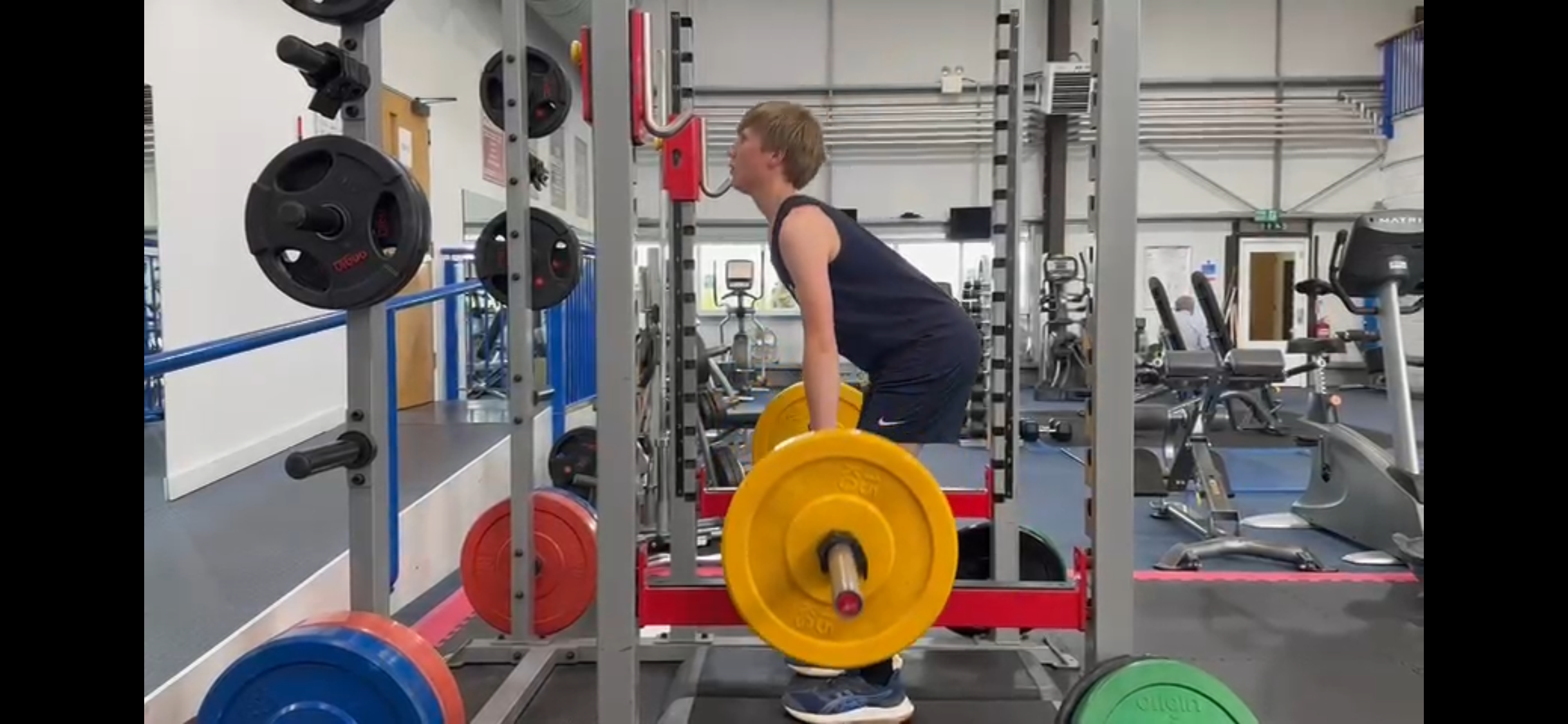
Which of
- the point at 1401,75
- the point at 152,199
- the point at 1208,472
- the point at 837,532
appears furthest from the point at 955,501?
the point at 1401,75

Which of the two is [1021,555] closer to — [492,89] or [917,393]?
[917,393]

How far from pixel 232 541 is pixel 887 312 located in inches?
81.2

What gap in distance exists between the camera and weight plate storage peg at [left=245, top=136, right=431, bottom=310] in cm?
158

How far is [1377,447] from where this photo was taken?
147 inches

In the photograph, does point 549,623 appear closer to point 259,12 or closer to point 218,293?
point 218,293

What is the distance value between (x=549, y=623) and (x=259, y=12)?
120 inches

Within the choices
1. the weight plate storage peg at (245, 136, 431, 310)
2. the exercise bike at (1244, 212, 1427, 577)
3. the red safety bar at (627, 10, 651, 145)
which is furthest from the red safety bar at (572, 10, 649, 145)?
the exercise bike at (1244, 212, 1427, 577)

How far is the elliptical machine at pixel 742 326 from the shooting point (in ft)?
27.1

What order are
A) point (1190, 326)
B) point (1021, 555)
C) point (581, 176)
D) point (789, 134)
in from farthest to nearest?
point (581, 176) < point (1190, 326) < point (1021, 555) < point (789, 134)

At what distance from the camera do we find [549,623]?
251 centimetres

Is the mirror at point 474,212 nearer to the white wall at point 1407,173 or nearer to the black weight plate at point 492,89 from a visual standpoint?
the black weight plate at point 492,89

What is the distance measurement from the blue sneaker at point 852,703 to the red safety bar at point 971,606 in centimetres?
39
